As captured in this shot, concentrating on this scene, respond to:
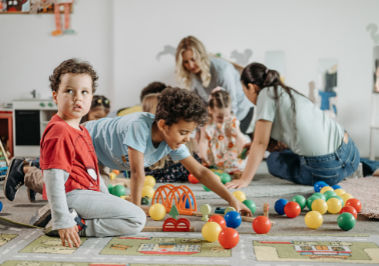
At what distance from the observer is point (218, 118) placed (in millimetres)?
3211

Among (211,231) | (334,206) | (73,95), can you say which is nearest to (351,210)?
(334,206)

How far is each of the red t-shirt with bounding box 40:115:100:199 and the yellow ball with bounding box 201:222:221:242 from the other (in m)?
0.43

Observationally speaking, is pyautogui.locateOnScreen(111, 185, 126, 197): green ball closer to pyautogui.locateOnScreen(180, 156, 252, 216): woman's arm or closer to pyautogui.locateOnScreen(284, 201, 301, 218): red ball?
pyautogui.locateOnScreen(180, 156, 252, 216): woman's arm

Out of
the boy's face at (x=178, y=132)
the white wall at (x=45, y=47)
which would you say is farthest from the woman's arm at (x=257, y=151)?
the white wall at (x=45, y=47)

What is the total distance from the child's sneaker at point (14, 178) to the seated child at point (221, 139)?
1516 mm

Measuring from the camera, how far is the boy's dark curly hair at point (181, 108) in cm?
157

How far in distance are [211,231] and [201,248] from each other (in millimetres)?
66

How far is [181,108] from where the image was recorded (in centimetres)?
158

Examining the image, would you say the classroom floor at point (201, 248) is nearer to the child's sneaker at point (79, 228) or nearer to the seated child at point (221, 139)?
the child's sneaker at point (79, 228)

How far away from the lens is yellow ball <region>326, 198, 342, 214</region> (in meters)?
1.81

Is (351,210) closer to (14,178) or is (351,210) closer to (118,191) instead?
(118,191)

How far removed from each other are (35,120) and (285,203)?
340 centimetres

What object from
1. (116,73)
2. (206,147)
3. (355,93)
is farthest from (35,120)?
(355,93)

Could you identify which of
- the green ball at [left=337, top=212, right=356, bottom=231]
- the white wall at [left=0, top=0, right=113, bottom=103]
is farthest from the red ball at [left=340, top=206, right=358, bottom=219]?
the white wall at [left=0, top=0, right=113, bottom=103]
